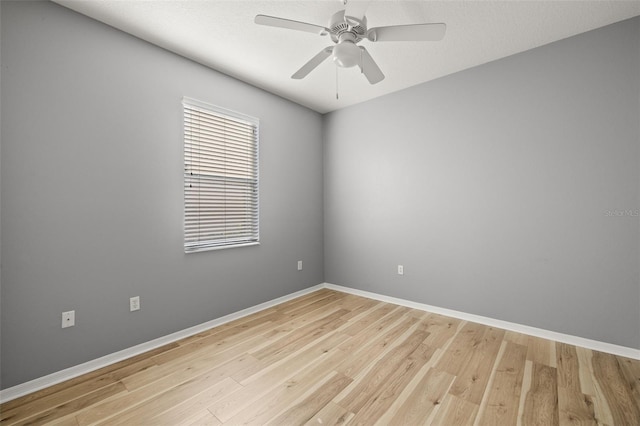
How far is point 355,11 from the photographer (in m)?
1.58

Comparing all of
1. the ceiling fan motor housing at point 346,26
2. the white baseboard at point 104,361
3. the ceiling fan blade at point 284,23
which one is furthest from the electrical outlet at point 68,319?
the ceiling fan motor housing at point 346,26

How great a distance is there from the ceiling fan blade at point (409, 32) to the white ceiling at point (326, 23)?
0.39m

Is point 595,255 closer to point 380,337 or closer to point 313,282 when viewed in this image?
point 380,337

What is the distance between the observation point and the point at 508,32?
227 cm

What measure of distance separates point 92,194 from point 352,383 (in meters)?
2.36

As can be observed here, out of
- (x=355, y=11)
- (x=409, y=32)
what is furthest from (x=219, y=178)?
(x=409, y=32)

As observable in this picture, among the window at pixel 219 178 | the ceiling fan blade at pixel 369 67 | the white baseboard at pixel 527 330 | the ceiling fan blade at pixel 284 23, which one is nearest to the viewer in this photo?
the ceiling fan blade at pixel 284 23

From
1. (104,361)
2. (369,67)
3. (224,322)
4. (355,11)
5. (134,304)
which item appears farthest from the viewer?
(224,322)

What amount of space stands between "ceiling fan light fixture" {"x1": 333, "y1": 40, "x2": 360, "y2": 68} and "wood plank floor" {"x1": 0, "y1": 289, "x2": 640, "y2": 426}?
2181 millimetres

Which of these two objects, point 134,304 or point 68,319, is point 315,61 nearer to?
point 134,304

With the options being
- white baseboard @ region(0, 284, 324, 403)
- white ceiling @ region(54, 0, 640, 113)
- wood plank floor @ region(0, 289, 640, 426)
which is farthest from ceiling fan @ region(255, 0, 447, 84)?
white baseboard @ region(0, 284, 324, 403)

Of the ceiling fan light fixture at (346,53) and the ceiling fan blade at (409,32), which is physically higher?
the ceiling fan blade at (409,32)

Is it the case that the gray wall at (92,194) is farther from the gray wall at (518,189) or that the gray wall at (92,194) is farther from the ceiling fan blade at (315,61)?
the gray wall at (518,189)

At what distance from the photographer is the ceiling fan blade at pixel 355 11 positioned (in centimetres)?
149
